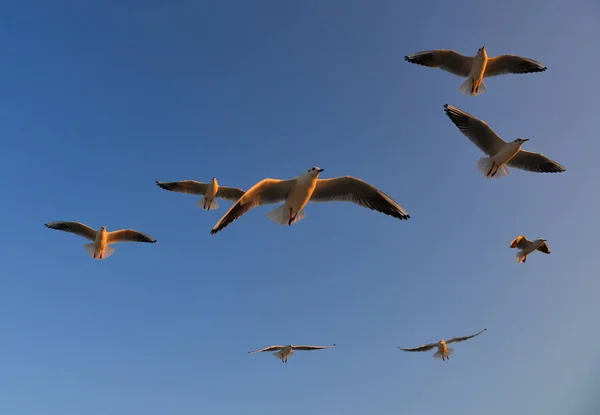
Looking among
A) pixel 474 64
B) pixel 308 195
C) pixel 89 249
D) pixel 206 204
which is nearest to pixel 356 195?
pixel 308 195

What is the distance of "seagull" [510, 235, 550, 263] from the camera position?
572 inches

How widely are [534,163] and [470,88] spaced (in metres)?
2.66

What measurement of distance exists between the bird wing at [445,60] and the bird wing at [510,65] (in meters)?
0.67

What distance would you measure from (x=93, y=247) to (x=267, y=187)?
29.6 feet

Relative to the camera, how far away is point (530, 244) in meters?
14.8

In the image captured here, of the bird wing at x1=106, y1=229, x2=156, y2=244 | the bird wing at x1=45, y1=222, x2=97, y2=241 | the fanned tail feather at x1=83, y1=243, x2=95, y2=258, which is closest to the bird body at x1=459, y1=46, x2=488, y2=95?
the bird wing at x1=106, y1=229, x2=156, y2=244

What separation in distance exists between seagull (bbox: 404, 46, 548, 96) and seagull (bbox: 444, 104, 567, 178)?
1.20 metres

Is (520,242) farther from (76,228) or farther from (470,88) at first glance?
(76,228)

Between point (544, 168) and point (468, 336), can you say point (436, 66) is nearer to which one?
point (544, 168)

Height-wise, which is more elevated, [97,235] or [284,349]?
[97,235]

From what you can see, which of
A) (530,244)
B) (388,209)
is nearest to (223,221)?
(388,209)

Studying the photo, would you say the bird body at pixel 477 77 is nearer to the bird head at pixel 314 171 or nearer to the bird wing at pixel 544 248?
the bird wing at pixel 544 248

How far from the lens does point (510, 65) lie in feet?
45.2

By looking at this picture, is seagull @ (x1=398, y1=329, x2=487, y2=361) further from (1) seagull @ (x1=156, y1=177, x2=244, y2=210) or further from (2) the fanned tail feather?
(2) the fanned tail feather
